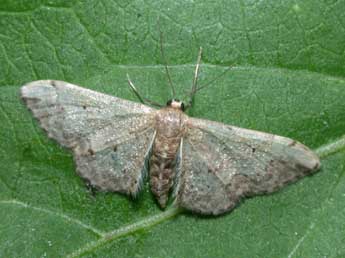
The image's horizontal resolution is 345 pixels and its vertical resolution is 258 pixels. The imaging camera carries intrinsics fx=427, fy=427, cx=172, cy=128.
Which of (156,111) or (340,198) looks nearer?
(340,198)

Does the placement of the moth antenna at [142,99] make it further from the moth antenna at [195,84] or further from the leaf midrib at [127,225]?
the leaf midrib at [127,225]

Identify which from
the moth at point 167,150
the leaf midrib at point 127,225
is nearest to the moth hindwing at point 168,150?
the moth at point 167,150

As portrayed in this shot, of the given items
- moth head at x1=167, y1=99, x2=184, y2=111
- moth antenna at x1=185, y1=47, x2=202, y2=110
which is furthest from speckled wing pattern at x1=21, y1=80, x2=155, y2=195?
moth antenna at x1=185, y1=47, x2=202, y2=110

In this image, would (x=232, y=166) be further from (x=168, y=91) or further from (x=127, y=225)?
(x=127, y=225)

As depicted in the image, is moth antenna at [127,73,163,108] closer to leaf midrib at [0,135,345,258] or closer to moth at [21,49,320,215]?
moth at [21,49,320,215]

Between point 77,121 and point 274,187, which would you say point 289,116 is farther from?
point 77,121

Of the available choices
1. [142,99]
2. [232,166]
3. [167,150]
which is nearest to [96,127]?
[142,99]

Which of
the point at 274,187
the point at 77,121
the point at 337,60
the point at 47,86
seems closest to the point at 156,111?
the point at 77,121

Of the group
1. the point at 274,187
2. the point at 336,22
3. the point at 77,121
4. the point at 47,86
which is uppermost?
the point at 336,22
